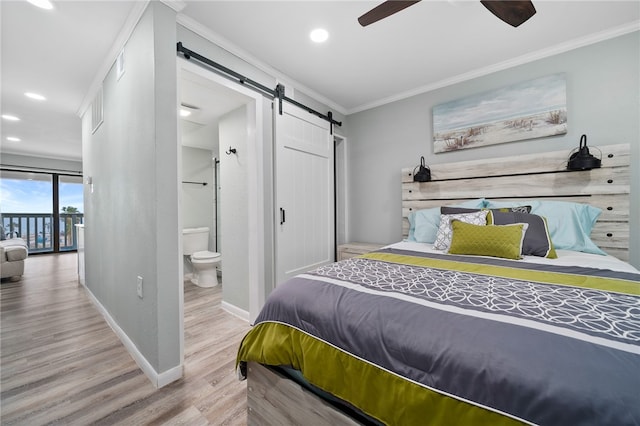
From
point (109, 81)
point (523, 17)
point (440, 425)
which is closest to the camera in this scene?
point (440, 425)

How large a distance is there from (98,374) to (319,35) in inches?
118

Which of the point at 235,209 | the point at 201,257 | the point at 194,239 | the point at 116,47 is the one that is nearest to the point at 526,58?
the point at 235,209

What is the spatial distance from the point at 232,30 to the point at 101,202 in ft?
6.98

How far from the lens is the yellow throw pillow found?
1.70m

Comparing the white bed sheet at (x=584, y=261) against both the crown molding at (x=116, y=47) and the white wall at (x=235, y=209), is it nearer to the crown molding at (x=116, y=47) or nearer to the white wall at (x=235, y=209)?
the white wall at (x=235, y=209)

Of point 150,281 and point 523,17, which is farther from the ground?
point 523,17

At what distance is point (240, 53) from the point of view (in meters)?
2.24

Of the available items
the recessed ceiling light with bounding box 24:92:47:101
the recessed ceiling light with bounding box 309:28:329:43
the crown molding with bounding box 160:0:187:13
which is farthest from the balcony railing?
the recessed ceiling light with bounding box 309:28:329:43

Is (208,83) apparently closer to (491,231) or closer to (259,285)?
(259,285)

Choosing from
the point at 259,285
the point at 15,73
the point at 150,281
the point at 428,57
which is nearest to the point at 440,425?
the point at 150,281

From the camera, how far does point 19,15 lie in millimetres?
1781

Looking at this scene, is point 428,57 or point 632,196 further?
point 428,57

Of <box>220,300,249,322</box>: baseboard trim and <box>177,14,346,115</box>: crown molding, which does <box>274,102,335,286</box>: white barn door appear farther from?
<box>220,300,249,322</box>: baseboard trim

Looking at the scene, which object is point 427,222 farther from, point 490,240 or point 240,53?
point 240,53
